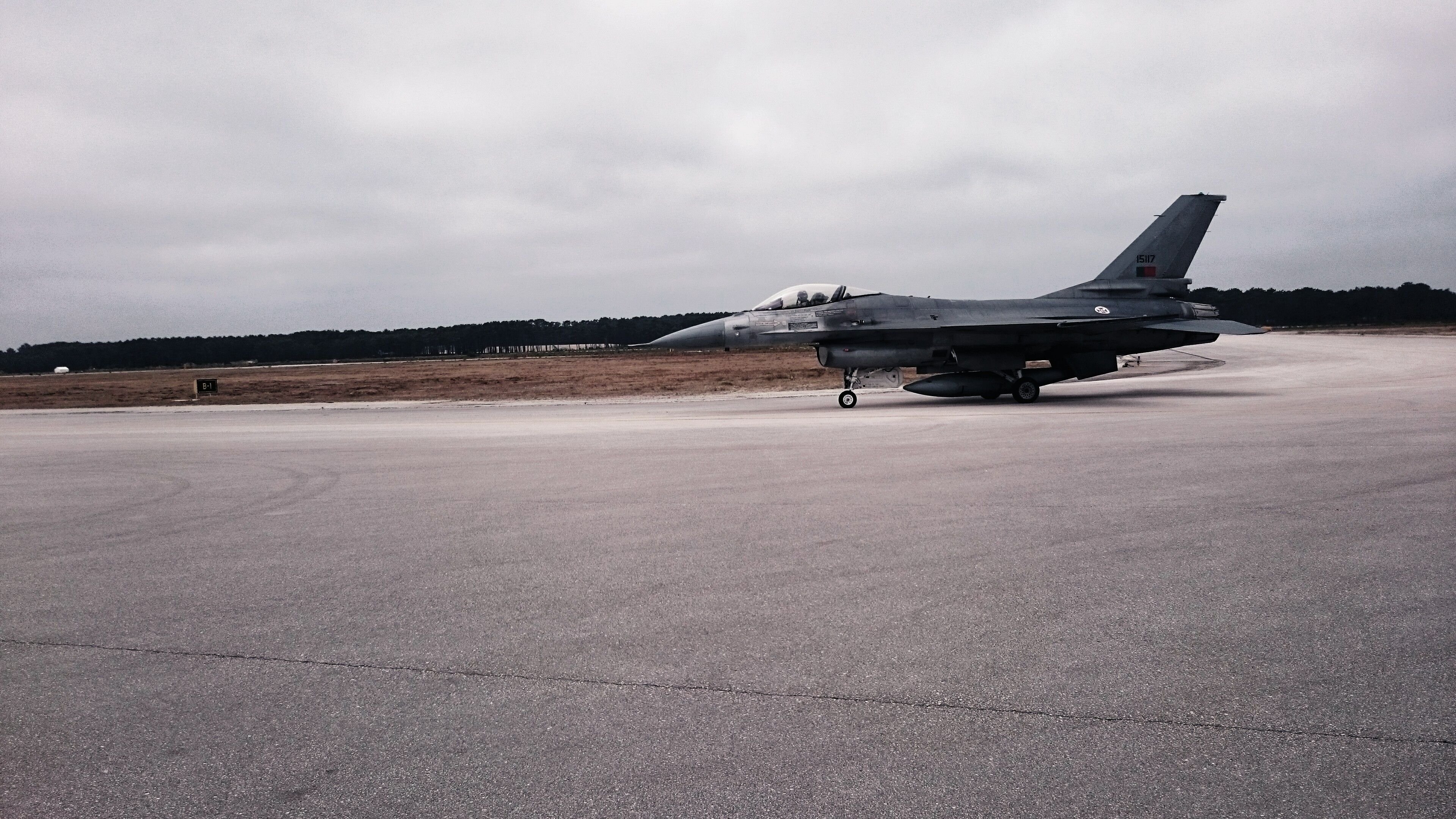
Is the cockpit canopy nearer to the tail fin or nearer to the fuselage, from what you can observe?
the fuselage

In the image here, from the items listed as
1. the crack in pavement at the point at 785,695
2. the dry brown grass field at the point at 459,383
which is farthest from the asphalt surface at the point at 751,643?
the dry brown grass field at the point at 459,383

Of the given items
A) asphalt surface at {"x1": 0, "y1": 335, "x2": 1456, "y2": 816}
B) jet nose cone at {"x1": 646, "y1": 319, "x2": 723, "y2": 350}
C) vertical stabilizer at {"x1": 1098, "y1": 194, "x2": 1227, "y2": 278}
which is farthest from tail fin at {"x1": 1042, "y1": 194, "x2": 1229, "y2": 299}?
asphalt surface at {"x1": 0, "y1": 335, "x2": 1456, "y2": 816}

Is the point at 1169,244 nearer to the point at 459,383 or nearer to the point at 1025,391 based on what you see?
the point at 1025,391

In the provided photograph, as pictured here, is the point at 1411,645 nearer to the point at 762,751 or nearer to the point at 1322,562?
the point at 1322,562

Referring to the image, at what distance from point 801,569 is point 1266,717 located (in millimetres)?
2778

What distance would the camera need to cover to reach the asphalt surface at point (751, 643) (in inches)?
117

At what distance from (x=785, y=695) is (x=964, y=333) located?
57.4ft

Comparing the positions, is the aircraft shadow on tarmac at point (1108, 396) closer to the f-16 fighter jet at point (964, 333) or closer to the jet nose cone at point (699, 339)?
the f-16 fighter jet at point (964, 333)

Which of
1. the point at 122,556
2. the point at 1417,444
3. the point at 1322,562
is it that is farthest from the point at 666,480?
the point at 1417,444

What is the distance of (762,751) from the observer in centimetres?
317

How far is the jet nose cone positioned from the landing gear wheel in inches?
262

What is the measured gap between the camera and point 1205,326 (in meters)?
21.2

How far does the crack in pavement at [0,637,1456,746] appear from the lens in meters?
3.21

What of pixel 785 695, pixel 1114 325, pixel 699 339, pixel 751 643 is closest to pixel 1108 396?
pixel 1114 325
